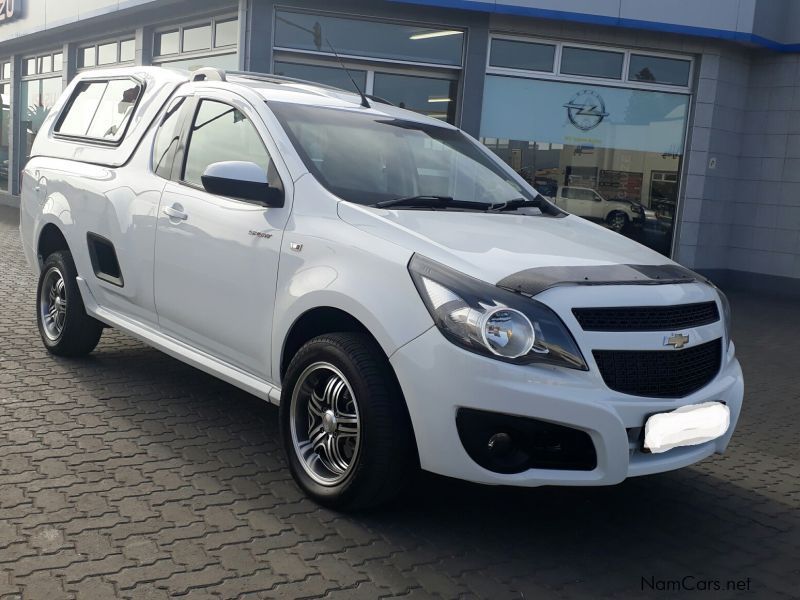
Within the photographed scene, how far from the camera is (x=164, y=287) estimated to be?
478cm

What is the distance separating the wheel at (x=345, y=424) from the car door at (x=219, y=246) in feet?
1.16

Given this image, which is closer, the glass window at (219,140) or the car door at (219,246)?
the car door at (219,246)

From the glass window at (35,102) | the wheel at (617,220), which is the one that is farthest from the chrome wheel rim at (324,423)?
the glass window at (35,102)

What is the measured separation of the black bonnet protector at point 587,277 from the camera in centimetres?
339

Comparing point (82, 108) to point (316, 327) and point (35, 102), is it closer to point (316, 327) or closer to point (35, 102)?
point (316, 327)

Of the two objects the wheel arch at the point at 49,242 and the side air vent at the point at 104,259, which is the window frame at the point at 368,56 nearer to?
the wheel arch at the point at 49,242

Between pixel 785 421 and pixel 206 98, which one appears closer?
pixel 206 98

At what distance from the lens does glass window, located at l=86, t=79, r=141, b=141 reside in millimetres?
5523

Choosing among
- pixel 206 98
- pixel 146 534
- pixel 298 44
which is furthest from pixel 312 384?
pixel 298 44

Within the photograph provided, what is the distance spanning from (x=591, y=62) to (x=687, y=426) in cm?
1019

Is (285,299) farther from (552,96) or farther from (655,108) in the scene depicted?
(655,108)

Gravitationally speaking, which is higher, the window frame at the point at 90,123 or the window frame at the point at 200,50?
the window frame at the point at 200,50

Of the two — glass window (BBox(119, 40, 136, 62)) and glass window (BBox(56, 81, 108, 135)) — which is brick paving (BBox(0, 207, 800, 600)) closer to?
glass window (BBox(56, 81, 108, 135))

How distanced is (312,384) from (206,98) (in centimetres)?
193
